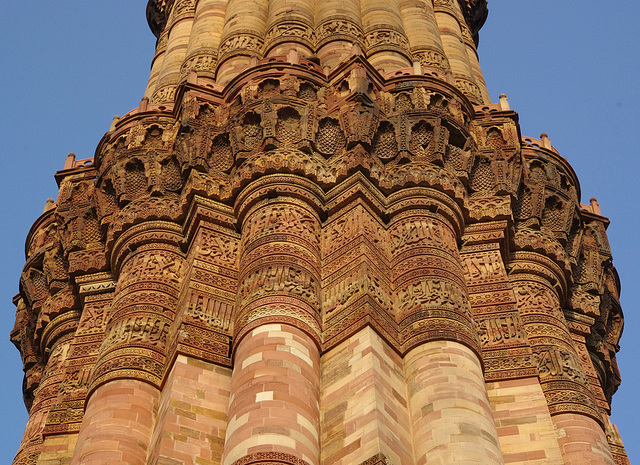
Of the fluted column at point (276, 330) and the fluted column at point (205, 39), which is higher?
the fluted column at point (205, 39)

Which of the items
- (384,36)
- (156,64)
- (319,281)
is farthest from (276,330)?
(156,64)

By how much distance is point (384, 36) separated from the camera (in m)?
15.6

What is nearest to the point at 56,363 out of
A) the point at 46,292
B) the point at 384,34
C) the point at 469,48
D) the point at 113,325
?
the point at 46,292

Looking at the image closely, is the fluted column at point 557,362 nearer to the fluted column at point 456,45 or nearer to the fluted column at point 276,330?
the fluted column at point 276,330

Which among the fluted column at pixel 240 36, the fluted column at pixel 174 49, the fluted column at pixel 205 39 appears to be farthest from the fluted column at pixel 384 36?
the fluted column at pixel 174 49

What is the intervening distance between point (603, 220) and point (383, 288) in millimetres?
4779

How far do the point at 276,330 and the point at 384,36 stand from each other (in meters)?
7.06

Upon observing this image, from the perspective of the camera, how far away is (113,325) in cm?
1077

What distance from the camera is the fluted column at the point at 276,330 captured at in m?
8.62

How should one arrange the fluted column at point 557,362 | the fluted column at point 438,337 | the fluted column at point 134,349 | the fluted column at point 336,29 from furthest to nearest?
the fluted column at point 336,29 → the fluted column at point 557,362 → the fluted column at point 134,349 → the fluted column at point 438,337

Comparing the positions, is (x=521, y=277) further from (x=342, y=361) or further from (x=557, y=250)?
(x=342, y=361)

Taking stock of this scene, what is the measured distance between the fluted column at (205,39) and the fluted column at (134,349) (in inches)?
144

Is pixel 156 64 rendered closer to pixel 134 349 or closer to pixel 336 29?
pixel 336 29

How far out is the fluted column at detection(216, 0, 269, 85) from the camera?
15055mm
